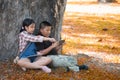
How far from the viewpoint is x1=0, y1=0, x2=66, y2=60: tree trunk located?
7.85 meters

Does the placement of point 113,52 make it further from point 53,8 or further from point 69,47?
point 53,8

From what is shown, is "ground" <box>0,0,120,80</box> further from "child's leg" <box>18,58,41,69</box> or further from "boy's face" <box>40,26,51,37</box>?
"boy's face" <box>40,26,51,37</box>

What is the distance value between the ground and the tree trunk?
0.30 m

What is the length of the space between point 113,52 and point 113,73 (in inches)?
105

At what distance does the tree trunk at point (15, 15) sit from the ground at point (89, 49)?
305mm

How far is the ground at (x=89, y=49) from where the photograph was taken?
7.17 metres

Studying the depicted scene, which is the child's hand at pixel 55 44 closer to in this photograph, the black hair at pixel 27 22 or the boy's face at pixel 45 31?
the boy's face at pixel 45 31

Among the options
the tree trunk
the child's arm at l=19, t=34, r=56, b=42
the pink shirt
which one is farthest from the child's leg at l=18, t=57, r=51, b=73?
the tree trunk

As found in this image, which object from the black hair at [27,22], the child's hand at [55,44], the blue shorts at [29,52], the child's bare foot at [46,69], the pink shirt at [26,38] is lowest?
the child's bare foot at [46,69]

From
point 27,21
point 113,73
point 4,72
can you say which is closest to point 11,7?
point 27,21

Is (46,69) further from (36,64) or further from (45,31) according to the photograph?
(45,31)

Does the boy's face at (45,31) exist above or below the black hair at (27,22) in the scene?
below

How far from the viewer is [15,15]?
7898 mm

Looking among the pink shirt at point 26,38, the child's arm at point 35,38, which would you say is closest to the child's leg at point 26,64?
the pink shirt at point 26,38
